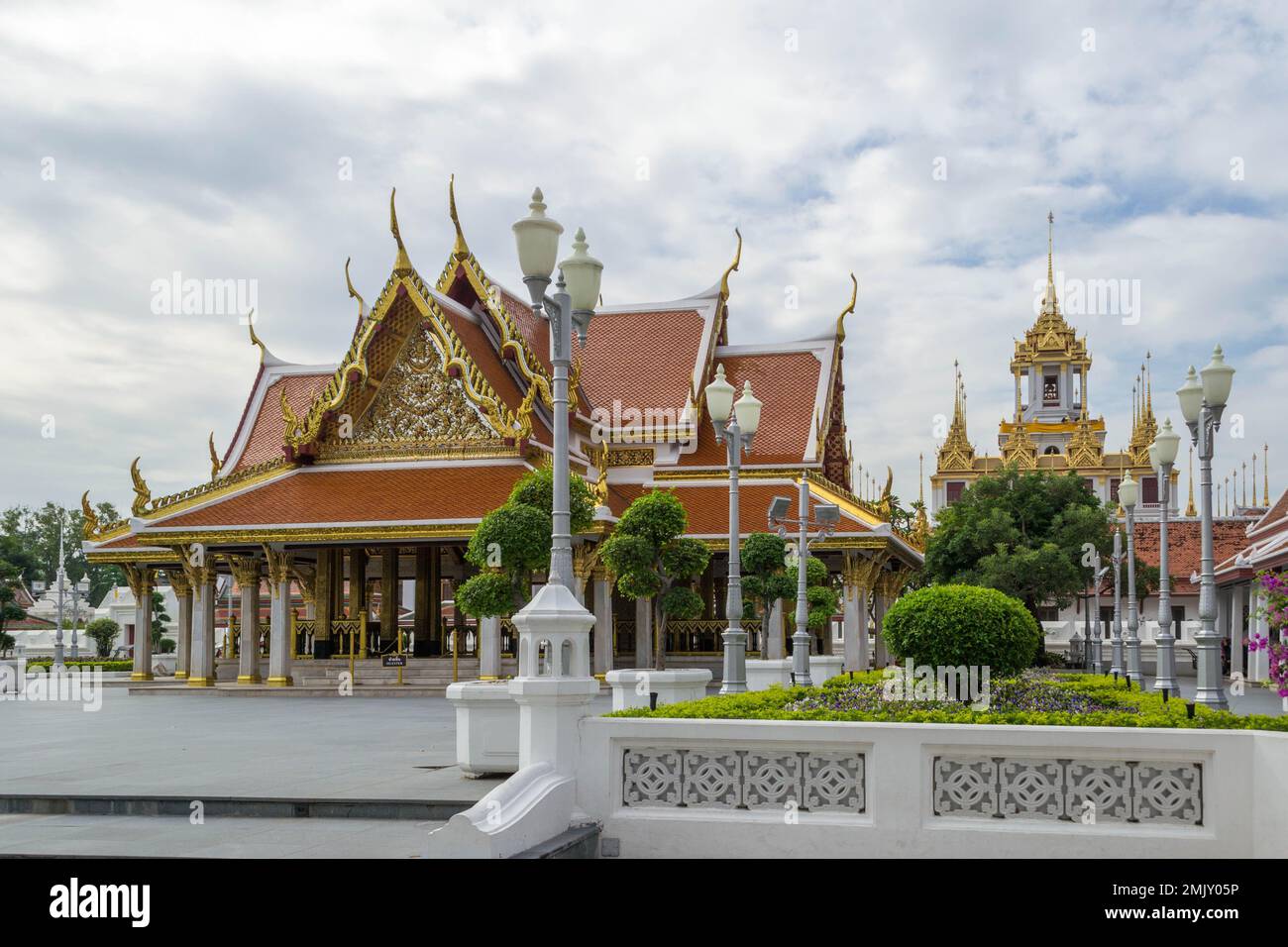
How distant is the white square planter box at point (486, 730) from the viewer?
1005 centimetres

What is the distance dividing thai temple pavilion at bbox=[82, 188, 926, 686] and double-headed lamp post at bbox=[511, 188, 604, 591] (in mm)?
14678

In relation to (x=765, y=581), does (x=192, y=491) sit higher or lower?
higher

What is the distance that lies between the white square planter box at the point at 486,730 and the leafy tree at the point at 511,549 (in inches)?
235

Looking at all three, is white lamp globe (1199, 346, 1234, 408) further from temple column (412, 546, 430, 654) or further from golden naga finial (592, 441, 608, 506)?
temple column (412, 546, 430, 654)

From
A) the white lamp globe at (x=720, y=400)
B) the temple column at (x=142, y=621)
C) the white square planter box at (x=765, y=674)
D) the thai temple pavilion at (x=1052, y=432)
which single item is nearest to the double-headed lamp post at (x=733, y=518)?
the white lamp globe at (x=720, y=400)

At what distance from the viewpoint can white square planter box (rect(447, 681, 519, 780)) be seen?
10047 mm

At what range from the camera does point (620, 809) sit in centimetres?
739

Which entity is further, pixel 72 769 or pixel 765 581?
pixel 765 581

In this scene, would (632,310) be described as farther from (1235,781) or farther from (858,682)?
(1235,781)

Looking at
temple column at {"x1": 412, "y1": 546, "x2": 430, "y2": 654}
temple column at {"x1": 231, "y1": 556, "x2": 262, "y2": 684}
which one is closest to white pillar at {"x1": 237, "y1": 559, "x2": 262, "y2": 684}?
temple column at {"x1": 231, "y1": 556, "x2": 262, "y2": 684}

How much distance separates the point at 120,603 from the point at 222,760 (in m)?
52.1

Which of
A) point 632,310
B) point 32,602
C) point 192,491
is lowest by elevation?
point 32,602
